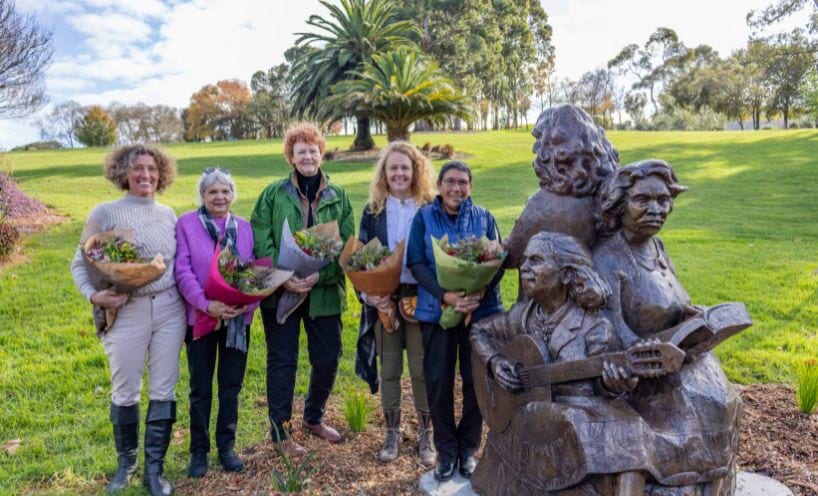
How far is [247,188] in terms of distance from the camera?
1812cm

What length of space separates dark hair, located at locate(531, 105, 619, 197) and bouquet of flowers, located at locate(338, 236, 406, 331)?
1.06 metres

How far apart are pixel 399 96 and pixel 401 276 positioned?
1833 centimetres

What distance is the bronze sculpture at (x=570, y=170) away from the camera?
3.11 meters

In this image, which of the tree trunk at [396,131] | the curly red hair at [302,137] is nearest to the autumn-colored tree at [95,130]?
the tree trunk at [396,131]

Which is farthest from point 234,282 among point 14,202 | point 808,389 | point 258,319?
point 14,202

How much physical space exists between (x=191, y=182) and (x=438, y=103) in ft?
31.0

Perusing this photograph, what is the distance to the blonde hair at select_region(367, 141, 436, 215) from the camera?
13.8ft

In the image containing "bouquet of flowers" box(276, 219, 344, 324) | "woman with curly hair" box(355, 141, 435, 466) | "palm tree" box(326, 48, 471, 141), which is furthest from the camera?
"palm tree" box(326, 48, 471, 141)

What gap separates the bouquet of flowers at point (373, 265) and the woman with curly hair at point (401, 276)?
171 millimetres

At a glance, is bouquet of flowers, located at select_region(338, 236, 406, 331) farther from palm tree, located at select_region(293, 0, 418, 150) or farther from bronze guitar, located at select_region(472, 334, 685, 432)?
palm tree, located at select_region(293, 0, 418, 150)

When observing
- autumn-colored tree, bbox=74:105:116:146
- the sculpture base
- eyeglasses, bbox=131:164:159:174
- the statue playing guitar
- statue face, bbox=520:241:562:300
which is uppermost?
autumn-colored tree, bbox=74:105:116:146

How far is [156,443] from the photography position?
13.2 ft

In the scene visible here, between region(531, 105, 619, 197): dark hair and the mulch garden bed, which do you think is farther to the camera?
the mulch garden bed

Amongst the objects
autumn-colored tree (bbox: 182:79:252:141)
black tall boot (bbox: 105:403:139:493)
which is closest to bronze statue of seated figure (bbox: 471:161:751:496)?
black tall boot (bbox: 105:403:139:493)
